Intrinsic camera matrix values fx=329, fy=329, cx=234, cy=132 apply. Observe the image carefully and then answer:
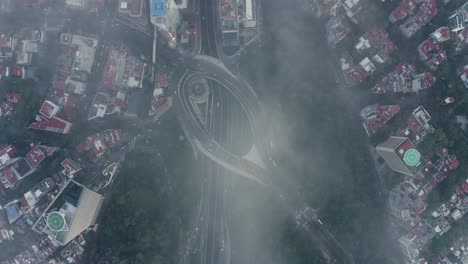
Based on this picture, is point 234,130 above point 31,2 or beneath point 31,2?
beneath

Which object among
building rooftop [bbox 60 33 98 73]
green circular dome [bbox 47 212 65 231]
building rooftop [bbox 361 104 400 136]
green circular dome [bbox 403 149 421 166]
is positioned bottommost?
green circular dome [bbox 47 212 65 231]

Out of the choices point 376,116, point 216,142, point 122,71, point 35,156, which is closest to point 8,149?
point 35,156

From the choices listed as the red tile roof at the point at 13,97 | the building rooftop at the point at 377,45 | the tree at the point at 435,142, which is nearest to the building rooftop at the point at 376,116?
the tree at the point at 435,142

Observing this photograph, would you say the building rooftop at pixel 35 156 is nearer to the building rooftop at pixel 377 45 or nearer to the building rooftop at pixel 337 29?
the building rooftop at pixel 337 29

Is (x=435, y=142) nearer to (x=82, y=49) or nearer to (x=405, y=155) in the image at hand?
(x=405, y=155)

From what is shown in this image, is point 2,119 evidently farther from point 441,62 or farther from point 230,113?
point 441,62

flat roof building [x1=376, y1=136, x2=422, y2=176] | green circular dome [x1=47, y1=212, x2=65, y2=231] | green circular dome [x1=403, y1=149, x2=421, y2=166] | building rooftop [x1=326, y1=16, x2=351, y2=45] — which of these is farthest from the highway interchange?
green circular dome [x1=47, y1=212, x2=65, y2=231]

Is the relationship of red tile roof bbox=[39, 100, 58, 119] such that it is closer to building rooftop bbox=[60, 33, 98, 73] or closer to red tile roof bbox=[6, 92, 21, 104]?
red tile roof bbox=[6, 92, 21, 104]

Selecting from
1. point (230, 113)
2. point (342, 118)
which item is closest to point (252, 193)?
point (230, 113)
